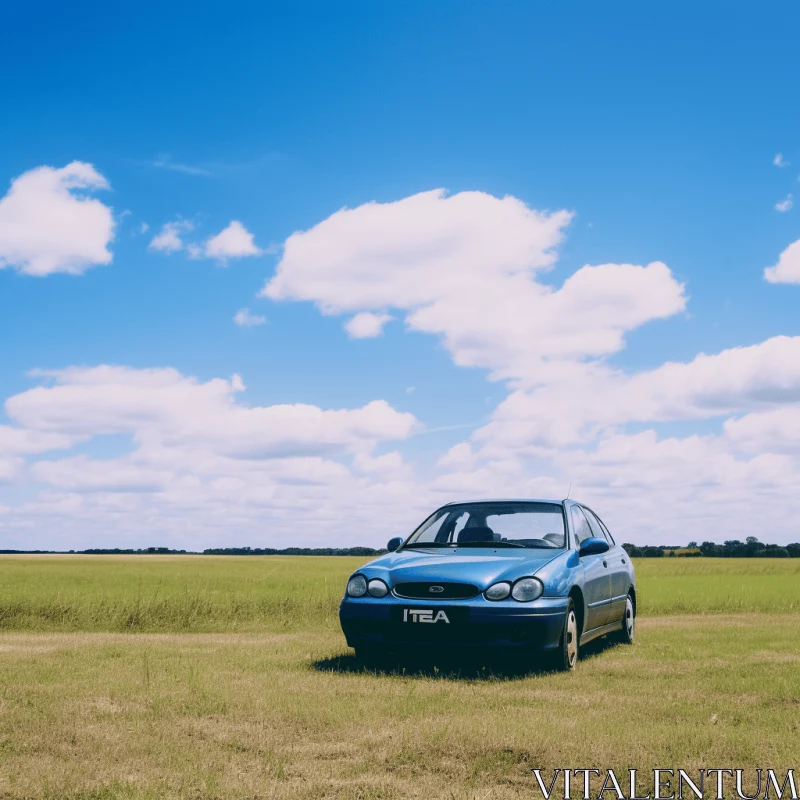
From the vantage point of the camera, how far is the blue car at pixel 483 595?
8.73 meters

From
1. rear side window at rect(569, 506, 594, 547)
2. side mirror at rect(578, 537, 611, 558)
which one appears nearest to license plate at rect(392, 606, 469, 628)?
side mirror at rect(578, 537, 611, 558)

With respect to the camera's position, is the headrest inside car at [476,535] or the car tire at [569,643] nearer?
the car tire at [569,643]

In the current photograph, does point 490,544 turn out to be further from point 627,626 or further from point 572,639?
point 627,626

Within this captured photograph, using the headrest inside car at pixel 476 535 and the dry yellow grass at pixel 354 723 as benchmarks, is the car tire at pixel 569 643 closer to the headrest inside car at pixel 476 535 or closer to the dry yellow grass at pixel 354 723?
the dry yellow grass at pixel 354 723

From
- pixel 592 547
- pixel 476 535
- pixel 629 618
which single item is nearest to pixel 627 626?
pixel 629 618

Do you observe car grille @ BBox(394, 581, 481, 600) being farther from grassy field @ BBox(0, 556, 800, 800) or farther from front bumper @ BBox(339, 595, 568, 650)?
grassy field @ BBox(0, 556, 800, 800)

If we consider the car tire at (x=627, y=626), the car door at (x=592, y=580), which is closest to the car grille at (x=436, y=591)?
the car door at (x=592, y=580)

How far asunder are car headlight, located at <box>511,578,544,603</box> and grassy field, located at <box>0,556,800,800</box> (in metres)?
0.76

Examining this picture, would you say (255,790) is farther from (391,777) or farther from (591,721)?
(591,721)

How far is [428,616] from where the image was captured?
882 cm

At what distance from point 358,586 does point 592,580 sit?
272cm

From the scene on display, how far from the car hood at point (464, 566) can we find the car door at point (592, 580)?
635 mm

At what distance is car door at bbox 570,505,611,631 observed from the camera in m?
10.0

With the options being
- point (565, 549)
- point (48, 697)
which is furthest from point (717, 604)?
point (48, 697)
